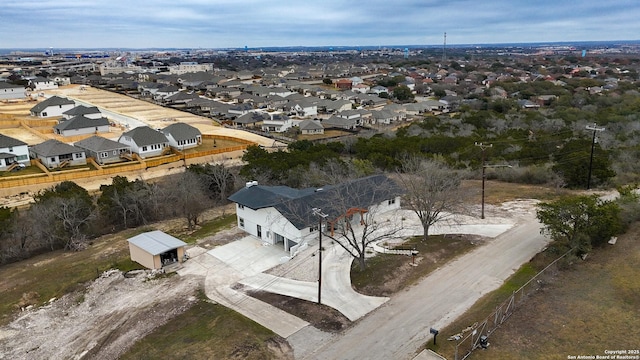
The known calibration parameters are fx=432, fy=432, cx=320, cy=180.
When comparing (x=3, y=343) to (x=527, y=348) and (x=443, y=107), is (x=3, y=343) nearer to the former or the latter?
(x=527, y=348)

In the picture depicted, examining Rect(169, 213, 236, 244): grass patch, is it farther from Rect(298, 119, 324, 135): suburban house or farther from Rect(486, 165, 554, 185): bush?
Rect(298, 119, 324, 135): suburban house

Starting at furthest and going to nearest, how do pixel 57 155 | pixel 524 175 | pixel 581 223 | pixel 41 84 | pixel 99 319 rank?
pixel 41 84 < pixel 57 155 < pixel 524 175 < pixel 581 223 < pixel 99 319

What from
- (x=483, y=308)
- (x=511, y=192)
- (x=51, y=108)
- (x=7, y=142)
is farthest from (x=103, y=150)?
(x=483, y=308)

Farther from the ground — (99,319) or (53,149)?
(53,149)

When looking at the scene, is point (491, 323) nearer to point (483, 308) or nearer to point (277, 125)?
point (483, 308)

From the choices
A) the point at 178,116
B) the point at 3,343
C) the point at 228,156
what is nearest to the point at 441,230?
the point at 3,343

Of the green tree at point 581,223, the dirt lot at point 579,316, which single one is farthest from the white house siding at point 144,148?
the dirt lot at point 579,316
